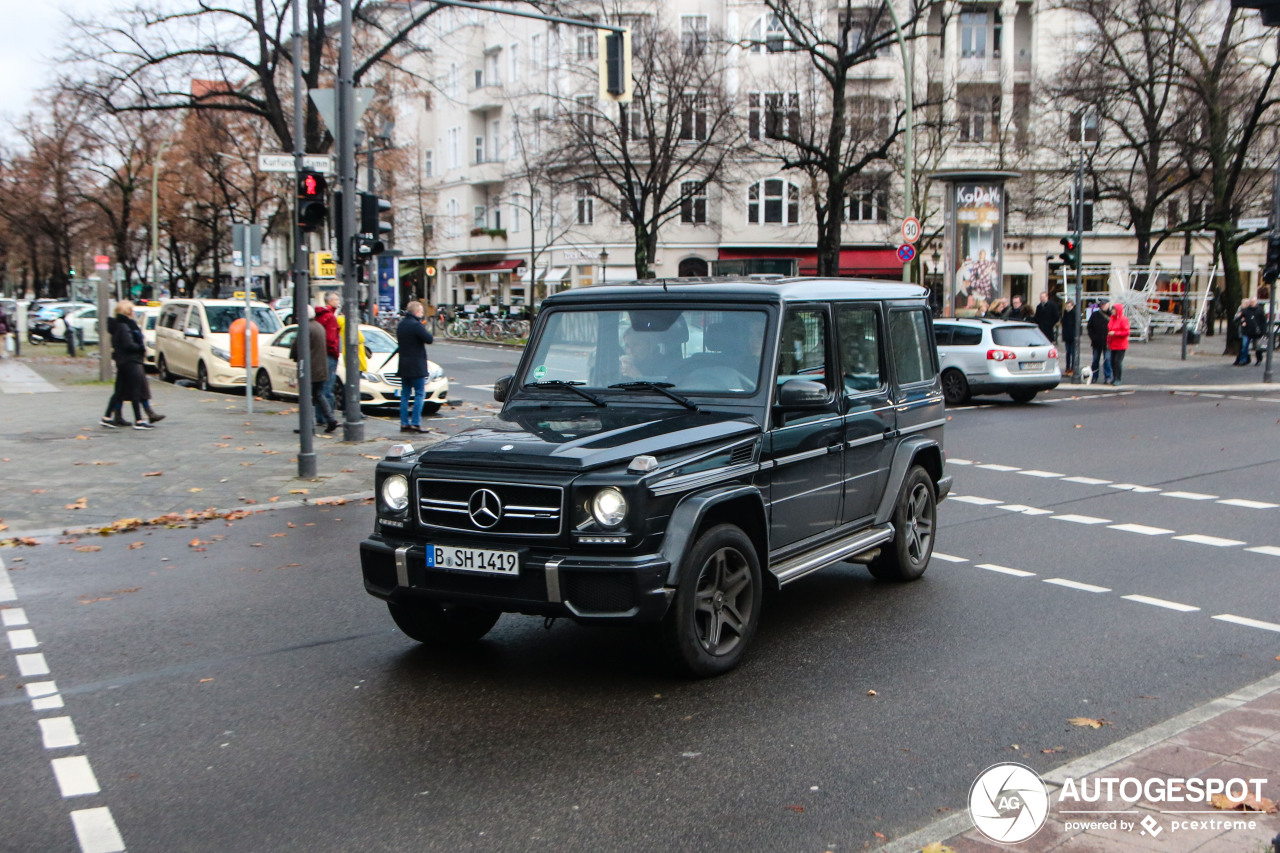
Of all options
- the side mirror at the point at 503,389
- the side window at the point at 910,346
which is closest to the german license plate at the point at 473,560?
the side mirror at the point at 503,389

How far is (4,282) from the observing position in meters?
106

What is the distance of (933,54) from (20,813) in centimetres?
4925

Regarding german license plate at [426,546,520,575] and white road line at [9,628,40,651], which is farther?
white road line at [9,628,40,651]

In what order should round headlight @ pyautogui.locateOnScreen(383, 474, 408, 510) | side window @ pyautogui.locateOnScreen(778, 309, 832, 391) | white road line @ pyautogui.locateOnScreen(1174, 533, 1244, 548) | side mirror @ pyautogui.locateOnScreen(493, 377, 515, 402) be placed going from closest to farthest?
1. round headlight @ pyautogui.locateOnScreen(383, 474, 408, 510)
2. side window @ pyautogui.locateOnScreen(778, 309, 832, 391)
3. side mirror @ pyautogui.locateOnScreen(493, 377, 515, 402)
4. white road line @ pyautogui.locateOnScreen(1174, 533, 1244, 548)

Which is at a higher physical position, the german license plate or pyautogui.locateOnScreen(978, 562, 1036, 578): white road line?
the german license plate

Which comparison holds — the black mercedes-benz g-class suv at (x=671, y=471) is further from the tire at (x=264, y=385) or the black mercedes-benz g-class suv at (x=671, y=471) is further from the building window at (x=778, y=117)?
the building window at (x=778, y=117)

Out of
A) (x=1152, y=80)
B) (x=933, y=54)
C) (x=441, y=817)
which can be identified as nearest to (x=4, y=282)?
(x=933, y=54)

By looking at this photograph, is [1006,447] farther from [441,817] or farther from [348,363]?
[441,817]

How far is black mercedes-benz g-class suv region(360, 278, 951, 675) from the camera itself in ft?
17.4

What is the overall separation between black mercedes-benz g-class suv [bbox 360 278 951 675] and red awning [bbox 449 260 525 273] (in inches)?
2250

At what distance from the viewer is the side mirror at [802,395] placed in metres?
6.12

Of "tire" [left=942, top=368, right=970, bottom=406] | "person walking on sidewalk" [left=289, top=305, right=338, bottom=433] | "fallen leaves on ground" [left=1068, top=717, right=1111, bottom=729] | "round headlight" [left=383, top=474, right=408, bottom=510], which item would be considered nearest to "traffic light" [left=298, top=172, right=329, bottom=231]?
"person walking on sidewalk" [left=289, top=305, right=338, bottom=433]

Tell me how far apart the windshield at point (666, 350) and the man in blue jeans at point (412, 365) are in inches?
393

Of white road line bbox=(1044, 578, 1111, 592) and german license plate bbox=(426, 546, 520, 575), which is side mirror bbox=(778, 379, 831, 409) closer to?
german license plate bbox=(426, 546, 520, 575)
